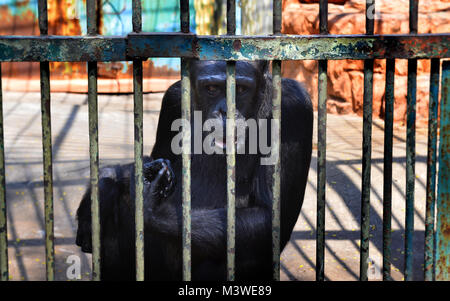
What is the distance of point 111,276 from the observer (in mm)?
2377

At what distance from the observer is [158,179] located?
6.23 feet

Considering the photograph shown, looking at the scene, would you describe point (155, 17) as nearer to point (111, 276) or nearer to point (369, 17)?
point (111, 276)

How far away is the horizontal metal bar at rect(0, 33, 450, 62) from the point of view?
4.27 feet

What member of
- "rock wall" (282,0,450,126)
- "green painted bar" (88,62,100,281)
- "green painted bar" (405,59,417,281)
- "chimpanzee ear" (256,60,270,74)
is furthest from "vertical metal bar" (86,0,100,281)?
"rock wall" (282,0,450,126)

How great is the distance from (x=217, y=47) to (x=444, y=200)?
2.11ft

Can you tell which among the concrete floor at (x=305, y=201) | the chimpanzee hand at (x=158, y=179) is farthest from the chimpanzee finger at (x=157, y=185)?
the concrete floor at (x=305, y=201)

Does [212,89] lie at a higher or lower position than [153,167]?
higher

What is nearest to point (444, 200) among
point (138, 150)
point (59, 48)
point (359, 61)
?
point (138, 150)

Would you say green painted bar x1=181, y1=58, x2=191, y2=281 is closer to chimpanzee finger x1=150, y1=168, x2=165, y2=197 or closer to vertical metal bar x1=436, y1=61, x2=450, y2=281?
chimpanzee finger x1=150, y1=168, x2=165, y2=197

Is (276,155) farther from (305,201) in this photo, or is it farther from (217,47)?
(305,201)

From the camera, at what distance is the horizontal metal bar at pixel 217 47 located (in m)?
1.30

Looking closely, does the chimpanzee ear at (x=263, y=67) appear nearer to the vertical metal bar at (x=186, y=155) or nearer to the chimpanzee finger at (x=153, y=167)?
the chimpanzee finger at (x=153, y=167)

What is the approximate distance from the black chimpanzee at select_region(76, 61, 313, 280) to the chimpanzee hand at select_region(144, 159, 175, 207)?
2.0 inches
